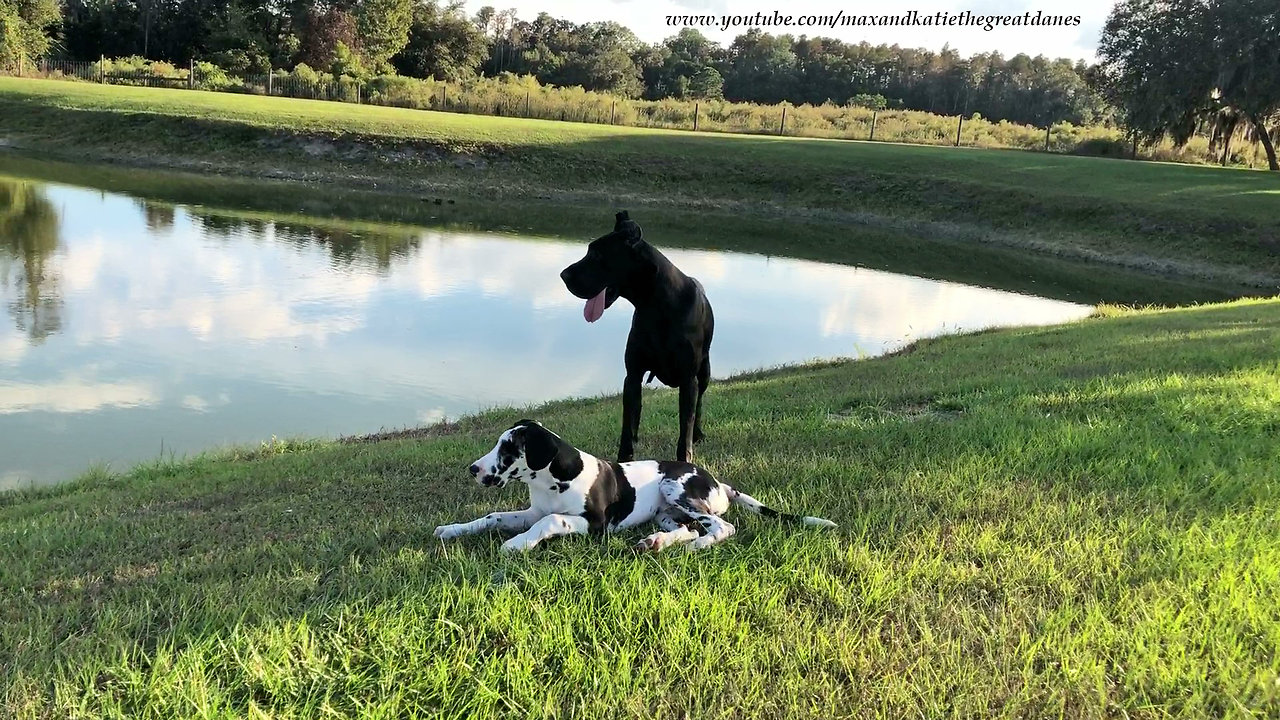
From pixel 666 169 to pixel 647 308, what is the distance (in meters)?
28.1

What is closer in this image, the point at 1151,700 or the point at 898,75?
the point at 1151,700

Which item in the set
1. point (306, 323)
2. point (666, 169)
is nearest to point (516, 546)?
point (306, 323)

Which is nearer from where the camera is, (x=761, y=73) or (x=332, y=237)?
(x=332, y=237)

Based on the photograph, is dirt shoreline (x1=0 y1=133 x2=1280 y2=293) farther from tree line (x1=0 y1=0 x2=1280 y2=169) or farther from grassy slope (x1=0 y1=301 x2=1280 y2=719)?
grassy slope (x1=0 y1=301 x2=1280 y2=719)

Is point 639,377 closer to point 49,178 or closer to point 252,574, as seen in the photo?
point 252,574

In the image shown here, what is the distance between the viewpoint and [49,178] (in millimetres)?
25250

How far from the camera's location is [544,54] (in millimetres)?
86750

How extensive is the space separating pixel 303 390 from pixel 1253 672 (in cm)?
857

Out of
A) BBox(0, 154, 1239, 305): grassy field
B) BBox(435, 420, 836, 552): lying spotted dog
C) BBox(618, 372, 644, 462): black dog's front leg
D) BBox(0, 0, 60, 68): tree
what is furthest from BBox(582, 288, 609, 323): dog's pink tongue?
BBox(0, 0, 60, 68): tree

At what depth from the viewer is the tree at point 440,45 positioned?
72438 mm

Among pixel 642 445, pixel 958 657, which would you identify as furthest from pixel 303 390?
pixel 958 657

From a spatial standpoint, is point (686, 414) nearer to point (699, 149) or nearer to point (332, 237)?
point (332, 237)

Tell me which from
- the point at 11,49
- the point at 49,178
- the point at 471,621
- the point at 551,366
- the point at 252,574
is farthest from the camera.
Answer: the point at 11,49

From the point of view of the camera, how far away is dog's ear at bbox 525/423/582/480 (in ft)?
11.3
